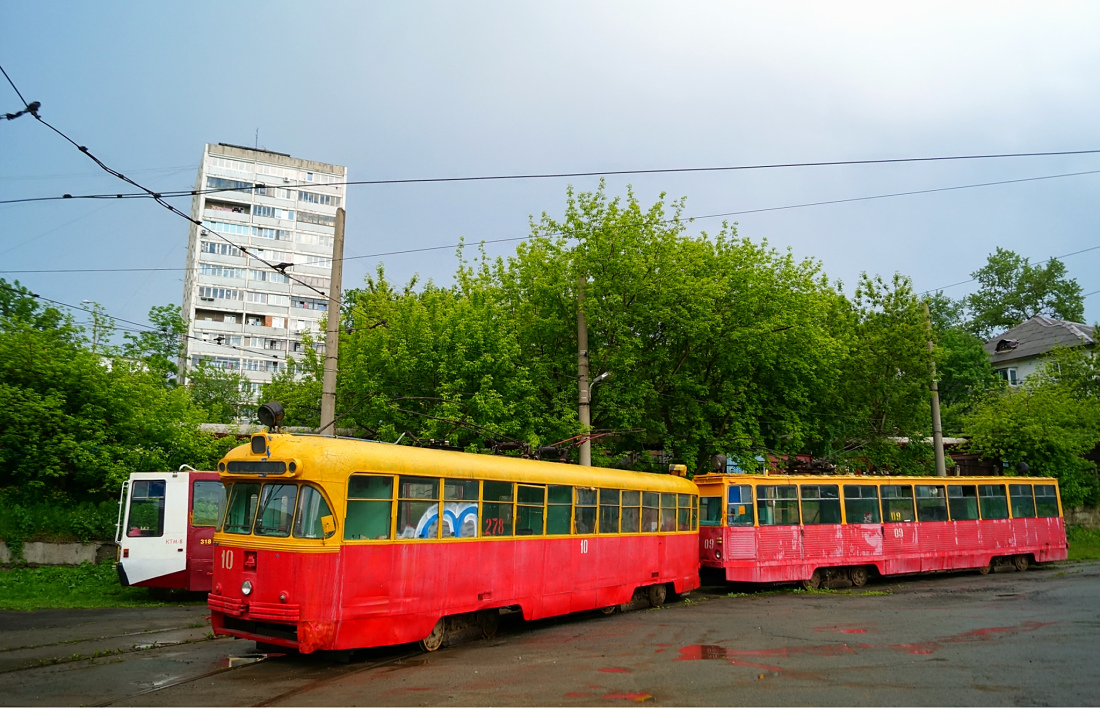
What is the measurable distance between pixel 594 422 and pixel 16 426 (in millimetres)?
15280

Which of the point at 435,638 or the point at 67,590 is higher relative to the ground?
the point at 435,638

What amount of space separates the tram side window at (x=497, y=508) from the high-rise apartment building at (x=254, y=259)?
55631 millimetres

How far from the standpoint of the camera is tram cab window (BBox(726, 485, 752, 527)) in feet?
64.0

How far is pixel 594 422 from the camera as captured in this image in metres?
24.5

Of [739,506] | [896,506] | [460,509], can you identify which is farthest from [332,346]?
[896,506]

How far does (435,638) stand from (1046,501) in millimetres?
24174

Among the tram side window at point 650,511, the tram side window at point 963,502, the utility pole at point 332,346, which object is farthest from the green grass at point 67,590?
the tram side window at point 963,502

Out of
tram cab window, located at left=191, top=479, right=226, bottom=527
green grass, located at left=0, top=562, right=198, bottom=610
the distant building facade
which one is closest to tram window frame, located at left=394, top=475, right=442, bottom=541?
tram cab window, located at left=191, top=479, right=226, bottom=527

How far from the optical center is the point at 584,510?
14328 mm

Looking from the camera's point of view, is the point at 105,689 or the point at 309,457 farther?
the point at 309,457

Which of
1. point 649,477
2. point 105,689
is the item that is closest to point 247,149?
point 649,477

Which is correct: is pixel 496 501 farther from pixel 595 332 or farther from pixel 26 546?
pixel 26 546

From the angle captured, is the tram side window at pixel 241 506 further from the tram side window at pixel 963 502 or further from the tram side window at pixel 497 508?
the tram side window at pixel 963 502

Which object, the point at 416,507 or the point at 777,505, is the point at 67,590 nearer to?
the point at 416,507
